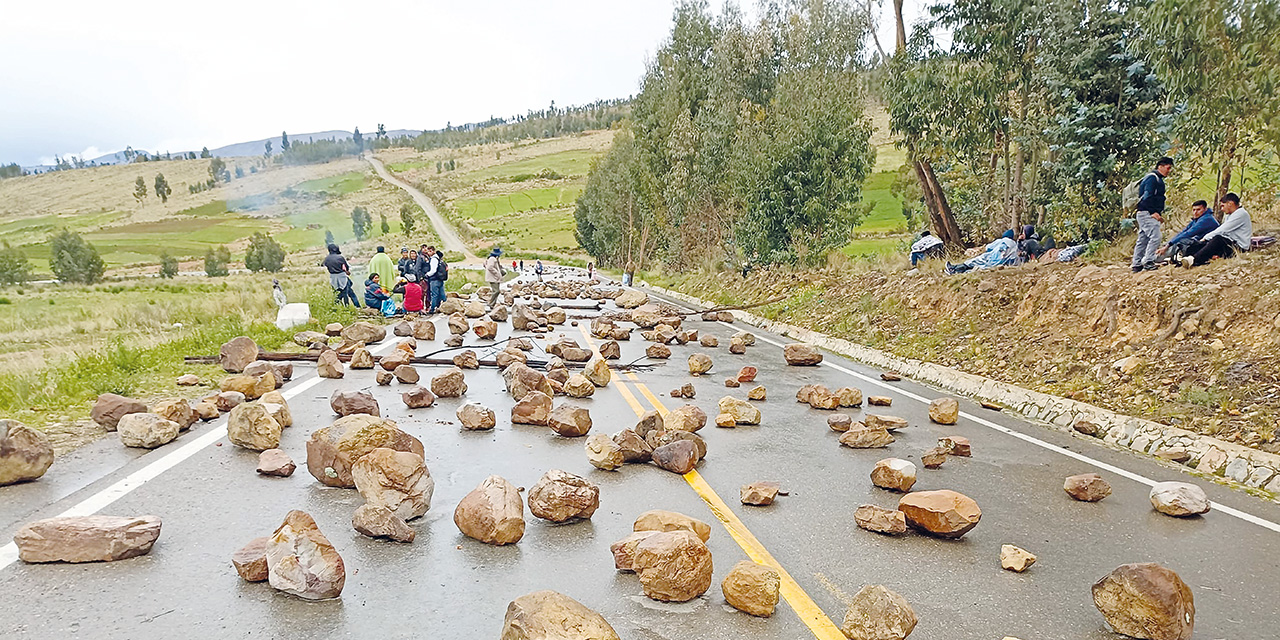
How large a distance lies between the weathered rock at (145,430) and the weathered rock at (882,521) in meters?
5.58

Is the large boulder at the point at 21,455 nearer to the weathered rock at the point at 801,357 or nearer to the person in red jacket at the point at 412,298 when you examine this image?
the weathered rock at the point at 801,357

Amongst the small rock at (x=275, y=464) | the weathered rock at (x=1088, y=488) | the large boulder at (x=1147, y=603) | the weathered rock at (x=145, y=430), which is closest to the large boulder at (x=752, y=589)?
the large boulder at (x=1147, y=603)

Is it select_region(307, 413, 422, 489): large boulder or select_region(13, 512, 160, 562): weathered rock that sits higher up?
select_region(13, 512, 160, 562): weathered rock

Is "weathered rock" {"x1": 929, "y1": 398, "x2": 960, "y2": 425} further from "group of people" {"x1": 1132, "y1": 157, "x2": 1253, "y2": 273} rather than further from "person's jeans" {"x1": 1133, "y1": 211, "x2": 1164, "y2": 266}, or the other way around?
"person's jeans" {"x1": 1133, "y1": 211, "x2": 1164, "y2": 266}

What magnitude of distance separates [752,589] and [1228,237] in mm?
10174

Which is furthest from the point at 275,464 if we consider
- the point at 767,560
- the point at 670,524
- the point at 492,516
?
the point at 767,560

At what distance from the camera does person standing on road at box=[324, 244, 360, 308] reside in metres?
19.2

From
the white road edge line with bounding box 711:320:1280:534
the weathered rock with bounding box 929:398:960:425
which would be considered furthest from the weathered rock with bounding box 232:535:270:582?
the weathered rock with bounding box 929:398:960:425

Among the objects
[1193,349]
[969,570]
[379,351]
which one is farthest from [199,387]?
[1193,349]

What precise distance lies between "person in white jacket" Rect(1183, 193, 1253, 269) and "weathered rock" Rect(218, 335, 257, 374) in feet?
41.6

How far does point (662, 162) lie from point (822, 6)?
1520 centimetres

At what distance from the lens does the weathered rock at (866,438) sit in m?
6.70

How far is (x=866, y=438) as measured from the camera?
22.0 feet

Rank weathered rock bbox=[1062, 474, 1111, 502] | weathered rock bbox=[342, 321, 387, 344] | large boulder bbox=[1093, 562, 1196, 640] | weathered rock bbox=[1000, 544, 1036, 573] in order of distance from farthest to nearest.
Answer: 1. weathered rock bbox=[342, 321, 387, 344]
2. weathered rock bbox=[1062, 474, 1111, 502]
3. weathered rock bbox=[1000, 544, 1036, 573]
4. large boulder bbox=[1093, 562, 1196, 640]
